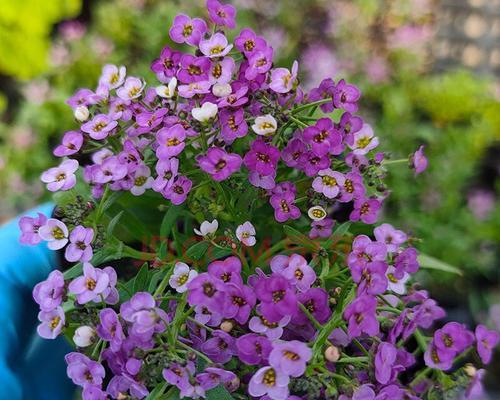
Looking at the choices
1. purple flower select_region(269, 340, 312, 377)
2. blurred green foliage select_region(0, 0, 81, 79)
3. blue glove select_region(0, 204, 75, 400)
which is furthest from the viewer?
blurred green foliage select_region(0, 0, 81, 79)

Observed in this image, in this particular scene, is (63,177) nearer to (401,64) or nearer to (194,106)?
(194,106)

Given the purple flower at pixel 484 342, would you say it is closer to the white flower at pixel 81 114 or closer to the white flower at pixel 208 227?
the white flower at pixel 208 227

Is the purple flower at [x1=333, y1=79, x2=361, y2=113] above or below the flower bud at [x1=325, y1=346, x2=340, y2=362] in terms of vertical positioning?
above

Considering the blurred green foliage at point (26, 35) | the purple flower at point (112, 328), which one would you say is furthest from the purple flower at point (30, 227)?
the blurred green foliage at point (26, 35)

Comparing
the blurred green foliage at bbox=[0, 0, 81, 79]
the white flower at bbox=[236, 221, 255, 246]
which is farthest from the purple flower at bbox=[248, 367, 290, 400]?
the blurred green foliage at bbox=[0, 0, 81, 79]

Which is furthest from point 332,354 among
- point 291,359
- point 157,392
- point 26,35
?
point 26,35

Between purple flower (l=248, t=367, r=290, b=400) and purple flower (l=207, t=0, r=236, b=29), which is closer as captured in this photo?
purple flower (l=248, t=367, r=290, b=400)

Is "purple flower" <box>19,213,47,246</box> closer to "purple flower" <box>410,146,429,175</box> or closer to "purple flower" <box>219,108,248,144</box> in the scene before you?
"purple flower" <box>219,108,248,144</box>

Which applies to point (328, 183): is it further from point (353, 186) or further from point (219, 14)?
point (219, 14)
